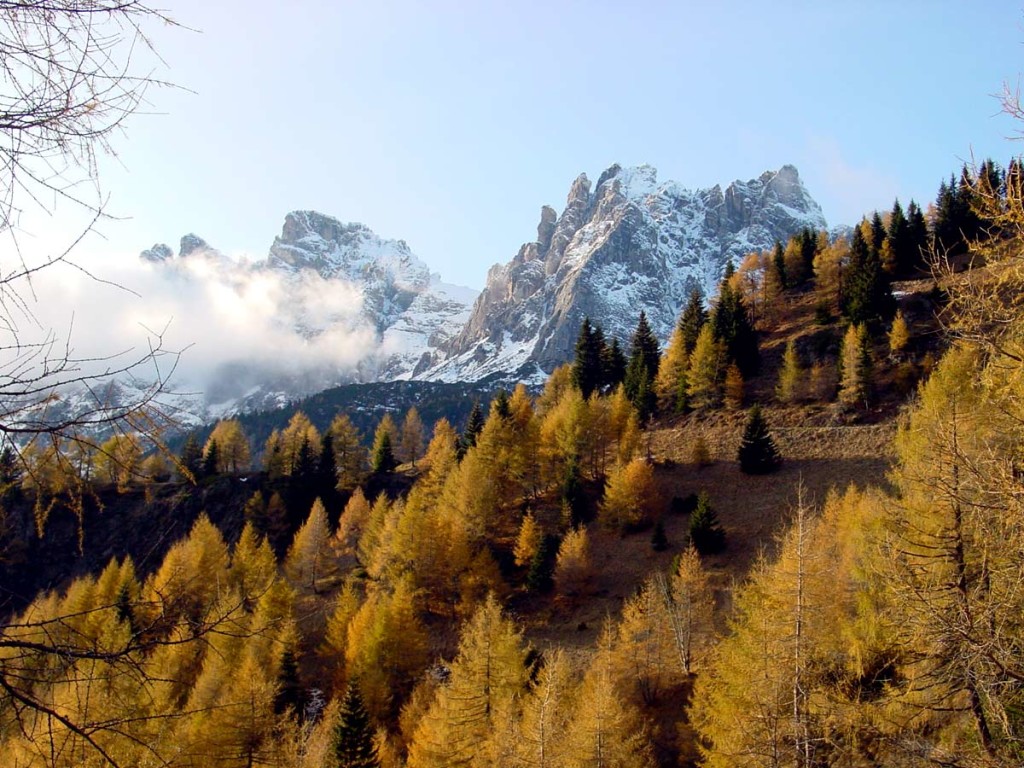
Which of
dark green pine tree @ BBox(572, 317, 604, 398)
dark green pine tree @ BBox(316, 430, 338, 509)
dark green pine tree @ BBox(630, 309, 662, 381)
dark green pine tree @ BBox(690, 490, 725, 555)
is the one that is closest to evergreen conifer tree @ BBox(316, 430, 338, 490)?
dark green pine tree @ BBox(316, 430, 338, 509)

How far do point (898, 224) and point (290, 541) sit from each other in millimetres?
65051

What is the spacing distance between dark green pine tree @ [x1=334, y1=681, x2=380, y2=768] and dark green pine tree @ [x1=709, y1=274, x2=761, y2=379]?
43.5 meters

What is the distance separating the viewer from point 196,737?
2061 cm

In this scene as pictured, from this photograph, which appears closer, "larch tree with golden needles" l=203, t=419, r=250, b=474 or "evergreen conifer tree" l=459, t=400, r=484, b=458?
"evergreen conifer tree" l=459, t=400, r=484, b=458

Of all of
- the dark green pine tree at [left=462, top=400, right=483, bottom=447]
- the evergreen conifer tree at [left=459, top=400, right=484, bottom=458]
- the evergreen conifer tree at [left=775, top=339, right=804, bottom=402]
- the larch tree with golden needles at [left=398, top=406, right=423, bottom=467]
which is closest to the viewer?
the evergreen conifer tree at [left=775, top=339, right=804, bottom=402]

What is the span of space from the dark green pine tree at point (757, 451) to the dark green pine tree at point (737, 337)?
13550mm

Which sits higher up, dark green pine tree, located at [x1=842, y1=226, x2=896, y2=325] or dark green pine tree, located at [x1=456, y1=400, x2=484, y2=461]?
dark green pine tree, located at [x1=842, y1=226, x2=896, y2=325]

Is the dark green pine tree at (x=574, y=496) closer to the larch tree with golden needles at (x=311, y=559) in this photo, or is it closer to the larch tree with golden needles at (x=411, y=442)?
the larch tree with golden needles at (x=311, y=559)

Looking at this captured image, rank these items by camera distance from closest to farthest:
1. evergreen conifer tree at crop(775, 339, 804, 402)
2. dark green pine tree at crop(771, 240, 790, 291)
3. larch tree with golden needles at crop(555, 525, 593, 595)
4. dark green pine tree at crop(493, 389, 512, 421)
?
larch tree with golden needles at crop(555, 525, 593, 595) → dark green pine tree at crop(493, 389, 512, 421) → evergreen conifer tree at crop(775, 339, 804, 402) → dark green pine tree at crop(771, 240, 790, 291)

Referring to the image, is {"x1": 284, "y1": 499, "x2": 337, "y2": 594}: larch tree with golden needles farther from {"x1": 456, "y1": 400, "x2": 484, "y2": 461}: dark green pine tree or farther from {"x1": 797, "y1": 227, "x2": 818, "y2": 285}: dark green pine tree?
{"x1": 797, "y1": 227, "x2": 818, "y2": 285}: dark green pine tree

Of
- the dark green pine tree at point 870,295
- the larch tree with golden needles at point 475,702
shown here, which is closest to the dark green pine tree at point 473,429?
the larch tree with golden needles at point 475,702

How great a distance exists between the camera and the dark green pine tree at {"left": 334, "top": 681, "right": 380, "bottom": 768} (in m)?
20.3

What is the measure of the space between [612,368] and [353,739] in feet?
159

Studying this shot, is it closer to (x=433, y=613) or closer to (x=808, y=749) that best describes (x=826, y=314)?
(x=433, y=613)
